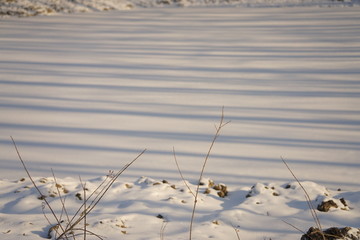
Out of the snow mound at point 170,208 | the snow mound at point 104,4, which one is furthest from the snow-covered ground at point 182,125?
the snow mound at point 104,4

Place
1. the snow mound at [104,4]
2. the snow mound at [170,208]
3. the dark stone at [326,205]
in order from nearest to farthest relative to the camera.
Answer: the snow mound at [170,208] < the dark stone at [326,205] < the snow mound at [104,4]

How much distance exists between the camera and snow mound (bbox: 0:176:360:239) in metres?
1.65

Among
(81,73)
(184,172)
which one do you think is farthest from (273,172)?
(81,73)

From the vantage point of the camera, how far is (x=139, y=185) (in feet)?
7.32

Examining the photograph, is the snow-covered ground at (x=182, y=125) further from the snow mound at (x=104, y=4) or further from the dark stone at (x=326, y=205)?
the snow mound at (x=104, y=4)

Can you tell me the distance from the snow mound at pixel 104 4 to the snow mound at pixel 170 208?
729 centimetres

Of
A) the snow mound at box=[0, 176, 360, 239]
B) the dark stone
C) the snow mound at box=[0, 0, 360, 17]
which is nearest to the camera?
the snow mound at box=[0, 176, 360, 239]

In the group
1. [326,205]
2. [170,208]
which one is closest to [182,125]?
[170,208]

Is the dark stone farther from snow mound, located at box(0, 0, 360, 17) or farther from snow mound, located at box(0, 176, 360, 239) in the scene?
snow mound, located at box(0, 0, 360, 17)

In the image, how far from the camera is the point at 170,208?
1915 mm

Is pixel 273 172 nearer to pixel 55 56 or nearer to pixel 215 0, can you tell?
pixel 55 56

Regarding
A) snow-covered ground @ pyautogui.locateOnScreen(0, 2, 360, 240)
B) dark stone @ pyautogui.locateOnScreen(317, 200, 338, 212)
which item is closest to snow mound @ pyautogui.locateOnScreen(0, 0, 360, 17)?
snow-covered ground @ pyautogui.locateOnScreen(0, 2, 360, 240)

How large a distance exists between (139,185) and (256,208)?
2.22 feet

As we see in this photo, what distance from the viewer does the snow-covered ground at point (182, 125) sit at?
6.15 feet
